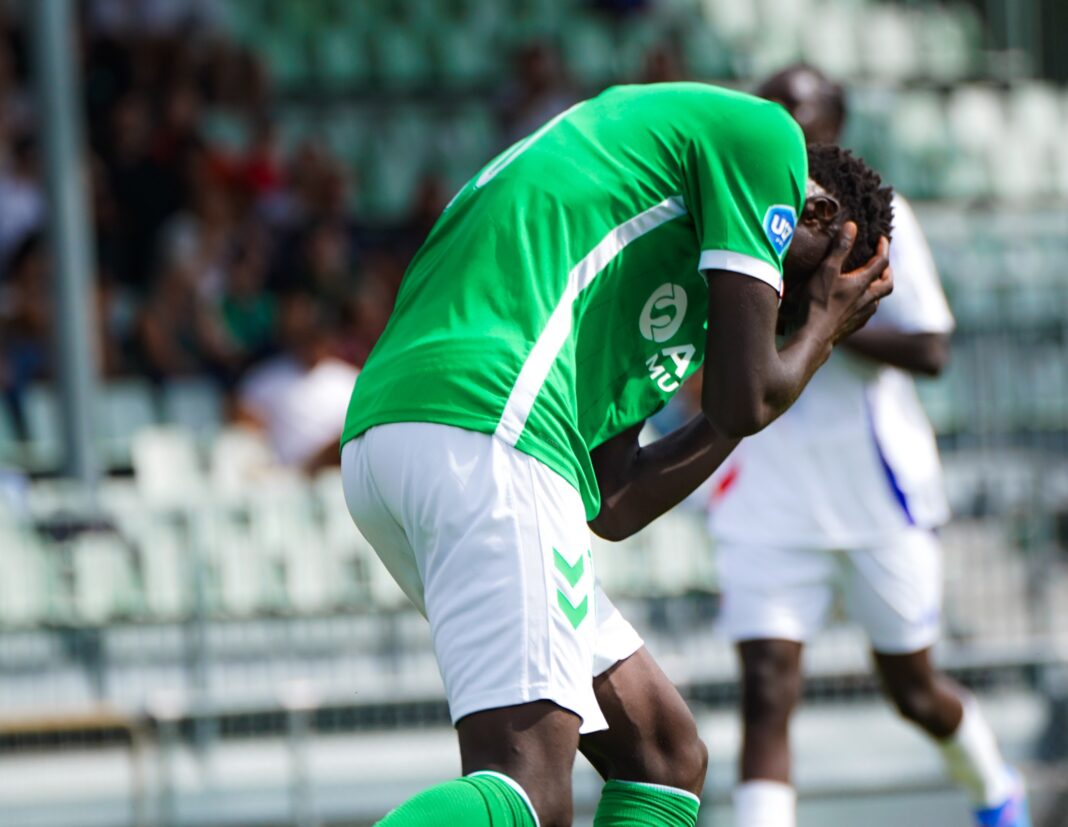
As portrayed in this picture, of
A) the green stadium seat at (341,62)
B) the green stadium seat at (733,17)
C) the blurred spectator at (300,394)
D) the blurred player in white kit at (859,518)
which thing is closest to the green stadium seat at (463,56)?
the green stadium seat at (341,62)

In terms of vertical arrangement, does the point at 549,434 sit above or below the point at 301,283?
below

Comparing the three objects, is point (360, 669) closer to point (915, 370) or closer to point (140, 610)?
point (140, 610)

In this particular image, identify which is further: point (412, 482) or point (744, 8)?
point (744, 8)

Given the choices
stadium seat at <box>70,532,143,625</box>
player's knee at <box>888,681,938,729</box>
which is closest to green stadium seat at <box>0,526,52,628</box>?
stadium seat at <box>70,532,143,625</box>

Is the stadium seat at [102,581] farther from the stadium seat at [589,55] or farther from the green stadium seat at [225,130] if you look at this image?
the stadium seat at [589,55]

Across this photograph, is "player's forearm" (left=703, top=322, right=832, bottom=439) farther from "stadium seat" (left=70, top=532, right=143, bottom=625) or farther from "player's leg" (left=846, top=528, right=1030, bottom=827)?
"stadium seat" (left=70, top=532, right=143, bottom=625)

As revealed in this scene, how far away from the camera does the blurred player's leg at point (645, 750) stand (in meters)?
3.44

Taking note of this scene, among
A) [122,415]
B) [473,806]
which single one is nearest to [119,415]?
[122,415]

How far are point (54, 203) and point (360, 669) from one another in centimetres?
276

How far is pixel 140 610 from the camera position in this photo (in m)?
7.50

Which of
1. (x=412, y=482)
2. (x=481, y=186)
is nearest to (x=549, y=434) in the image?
(x=412, y=482)

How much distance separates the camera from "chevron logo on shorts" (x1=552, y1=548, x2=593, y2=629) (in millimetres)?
3064

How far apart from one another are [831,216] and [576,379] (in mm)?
563

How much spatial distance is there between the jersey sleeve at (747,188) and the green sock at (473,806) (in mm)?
924
